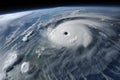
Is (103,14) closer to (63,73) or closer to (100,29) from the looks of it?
(100,29)

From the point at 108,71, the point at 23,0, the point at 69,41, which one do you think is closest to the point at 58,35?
the point at 69,41

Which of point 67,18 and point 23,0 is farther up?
point 23,0

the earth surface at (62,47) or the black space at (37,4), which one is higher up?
the black space at (37,4)

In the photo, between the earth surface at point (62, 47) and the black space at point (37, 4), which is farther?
the black space at point (37, 4)

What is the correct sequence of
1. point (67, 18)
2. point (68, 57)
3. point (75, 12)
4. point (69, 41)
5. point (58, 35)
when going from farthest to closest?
point (75, 12)
point (67, 18)
point (58, 35)
point (69, 41)
point (68, 57)
